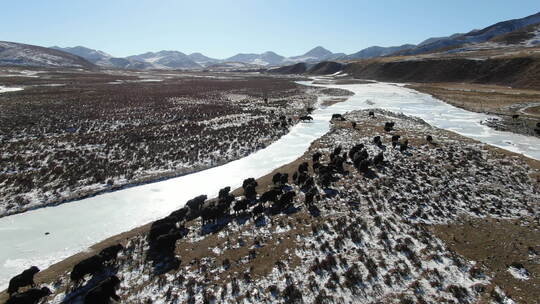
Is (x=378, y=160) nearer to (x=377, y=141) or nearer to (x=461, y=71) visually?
(x=377, y=141)

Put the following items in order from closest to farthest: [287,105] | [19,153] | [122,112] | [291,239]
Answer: [291,239] → [19,153] → [122,112] → [287,105]

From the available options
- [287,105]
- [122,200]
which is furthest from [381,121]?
[122,200]

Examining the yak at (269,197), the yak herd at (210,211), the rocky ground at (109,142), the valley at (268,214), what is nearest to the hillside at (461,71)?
the valley at (268,214)

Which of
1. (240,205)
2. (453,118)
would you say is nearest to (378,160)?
(240,205)

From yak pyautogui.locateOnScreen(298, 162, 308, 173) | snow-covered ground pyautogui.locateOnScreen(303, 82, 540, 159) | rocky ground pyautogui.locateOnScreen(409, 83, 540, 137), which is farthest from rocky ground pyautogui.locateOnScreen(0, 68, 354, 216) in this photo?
rocky ground pyautogui.locateOnScreen(409, 83, 540, 137)

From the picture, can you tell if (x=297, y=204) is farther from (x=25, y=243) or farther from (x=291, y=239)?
(x=25, y=243)

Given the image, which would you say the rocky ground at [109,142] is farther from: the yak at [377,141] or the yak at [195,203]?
the yak at [377,141]
